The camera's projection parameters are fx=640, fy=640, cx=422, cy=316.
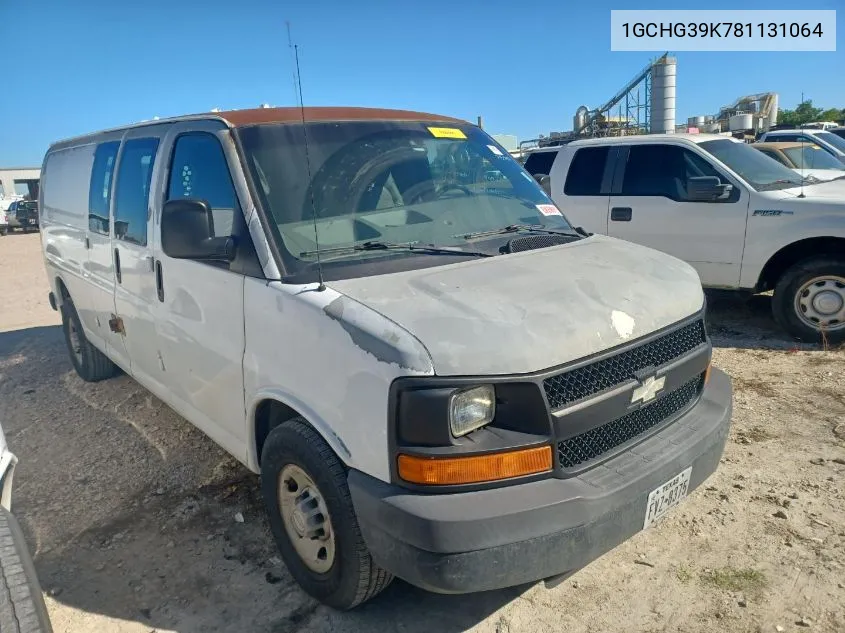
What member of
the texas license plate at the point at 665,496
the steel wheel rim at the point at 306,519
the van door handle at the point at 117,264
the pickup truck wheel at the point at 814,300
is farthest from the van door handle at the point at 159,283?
the pickup truck wheel at the point at 814,300

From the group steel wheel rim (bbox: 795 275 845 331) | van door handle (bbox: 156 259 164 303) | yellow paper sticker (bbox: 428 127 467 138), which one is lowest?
steel wheel rim (bbox: 795 275 845 331)

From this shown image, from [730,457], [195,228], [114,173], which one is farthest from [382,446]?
[114,173]

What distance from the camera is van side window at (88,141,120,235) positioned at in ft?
14.3

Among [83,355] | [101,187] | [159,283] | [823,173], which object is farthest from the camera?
[823,173]

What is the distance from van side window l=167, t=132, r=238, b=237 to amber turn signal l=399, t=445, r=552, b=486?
1.44 metres

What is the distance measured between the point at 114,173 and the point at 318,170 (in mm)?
2013

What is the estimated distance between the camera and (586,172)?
291 inches

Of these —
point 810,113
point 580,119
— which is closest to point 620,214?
point 580,119

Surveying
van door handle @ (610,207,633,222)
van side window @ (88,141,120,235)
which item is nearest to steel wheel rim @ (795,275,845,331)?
van door handle @ (610,207,633,222)

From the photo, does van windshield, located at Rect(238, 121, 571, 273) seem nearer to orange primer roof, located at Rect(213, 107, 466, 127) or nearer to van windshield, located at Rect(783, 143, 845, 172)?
orange primer roof, located at Rect(213, 107, 466, 127)

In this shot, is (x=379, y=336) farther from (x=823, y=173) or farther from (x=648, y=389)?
(x=823, y=173)

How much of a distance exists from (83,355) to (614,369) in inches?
199

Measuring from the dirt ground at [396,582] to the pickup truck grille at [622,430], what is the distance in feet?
2.47

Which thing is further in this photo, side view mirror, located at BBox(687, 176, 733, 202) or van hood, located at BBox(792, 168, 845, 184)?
van hood, located at BBox(792, 168, 845, 184)
